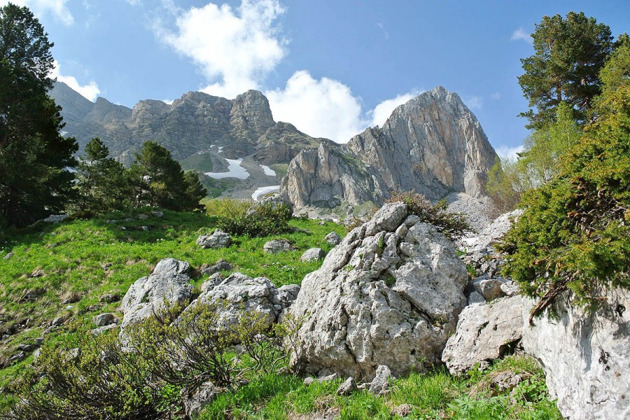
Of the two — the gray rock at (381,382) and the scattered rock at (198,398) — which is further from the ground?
the gray rock at (381,382)

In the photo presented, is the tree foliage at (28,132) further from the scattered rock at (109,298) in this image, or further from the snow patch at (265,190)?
the snow patch at (265,190)

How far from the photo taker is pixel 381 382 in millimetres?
5996

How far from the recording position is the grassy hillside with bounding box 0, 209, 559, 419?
5.02 metres

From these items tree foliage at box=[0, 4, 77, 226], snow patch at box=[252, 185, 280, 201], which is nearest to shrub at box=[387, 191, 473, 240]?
tree foliage at box=[0, 4, 77, 226]

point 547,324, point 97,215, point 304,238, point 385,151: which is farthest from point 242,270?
point 385,151

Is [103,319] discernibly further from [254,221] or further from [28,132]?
[28,132]

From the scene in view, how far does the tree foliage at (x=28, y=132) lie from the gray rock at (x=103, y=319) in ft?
49.4

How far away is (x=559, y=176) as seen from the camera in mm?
5254

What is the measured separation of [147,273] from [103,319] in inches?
145

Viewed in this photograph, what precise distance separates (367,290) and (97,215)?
22.4 metres

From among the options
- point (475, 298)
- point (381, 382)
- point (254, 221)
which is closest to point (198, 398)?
point (381, 382)

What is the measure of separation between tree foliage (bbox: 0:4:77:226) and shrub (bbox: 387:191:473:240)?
76.8 ft

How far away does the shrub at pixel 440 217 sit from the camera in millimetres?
10242

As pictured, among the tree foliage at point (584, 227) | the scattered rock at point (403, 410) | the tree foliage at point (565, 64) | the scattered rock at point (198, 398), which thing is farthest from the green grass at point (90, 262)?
the tree foliage at point (565, 64)
